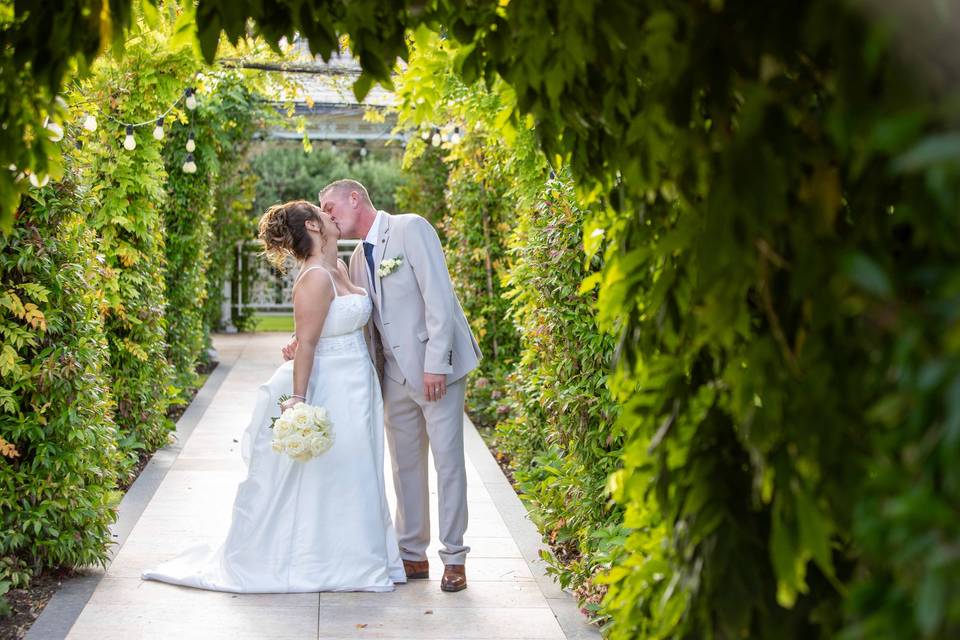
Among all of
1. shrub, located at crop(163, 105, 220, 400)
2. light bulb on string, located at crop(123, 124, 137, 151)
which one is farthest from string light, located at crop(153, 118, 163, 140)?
shrub, located at crop(163, 105, 220, 400)

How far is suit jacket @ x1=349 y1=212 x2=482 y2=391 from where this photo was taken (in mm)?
5277

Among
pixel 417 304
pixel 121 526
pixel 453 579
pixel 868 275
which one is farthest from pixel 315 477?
pixel 868 275

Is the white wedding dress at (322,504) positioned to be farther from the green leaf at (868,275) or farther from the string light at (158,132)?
the green leaf at (868,275)

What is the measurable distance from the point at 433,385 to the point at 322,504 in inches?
31.9

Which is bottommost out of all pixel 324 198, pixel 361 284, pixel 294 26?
pixel 361 284

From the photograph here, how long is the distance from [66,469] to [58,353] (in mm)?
567

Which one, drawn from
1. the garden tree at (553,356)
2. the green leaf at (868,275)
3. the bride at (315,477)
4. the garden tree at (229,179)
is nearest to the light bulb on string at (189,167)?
the garden tree at (229,179)

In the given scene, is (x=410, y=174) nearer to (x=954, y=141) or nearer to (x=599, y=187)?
(x=599, y=187)

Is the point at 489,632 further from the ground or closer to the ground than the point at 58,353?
closer to the ground

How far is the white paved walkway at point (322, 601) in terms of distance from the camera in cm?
464

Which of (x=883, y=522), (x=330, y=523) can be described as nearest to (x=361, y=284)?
(x=330, y=523)

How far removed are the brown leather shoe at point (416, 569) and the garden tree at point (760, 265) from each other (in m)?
2.98

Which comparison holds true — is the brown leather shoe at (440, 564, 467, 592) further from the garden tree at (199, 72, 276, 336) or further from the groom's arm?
the garden tree at (199, 72, 276, 336)

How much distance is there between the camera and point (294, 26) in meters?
2.49
